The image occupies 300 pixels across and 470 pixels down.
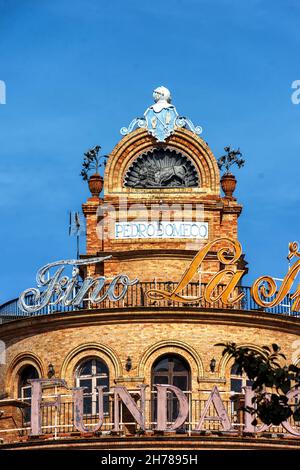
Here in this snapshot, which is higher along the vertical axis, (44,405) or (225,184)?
(225,184)

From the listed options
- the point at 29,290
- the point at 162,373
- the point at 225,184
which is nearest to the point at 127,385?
the point at 162,373

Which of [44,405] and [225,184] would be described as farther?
[225,184]

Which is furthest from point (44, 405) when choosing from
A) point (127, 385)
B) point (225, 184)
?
point (225, 184)

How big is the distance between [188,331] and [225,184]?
10043 mm

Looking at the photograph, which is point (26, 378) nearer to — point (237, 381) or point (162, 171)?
point (237, 381)

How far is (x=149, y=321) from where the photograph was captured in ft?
256

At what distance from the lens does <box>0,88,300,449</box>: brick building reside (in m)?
76.2

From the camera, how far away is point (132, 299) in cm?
7975

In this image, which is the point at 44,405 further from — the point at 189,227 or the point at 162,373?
the point at 189,227

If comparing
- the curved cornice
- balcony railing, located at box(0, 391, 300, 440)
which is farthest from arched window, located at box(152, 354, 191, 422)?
the curved cornice

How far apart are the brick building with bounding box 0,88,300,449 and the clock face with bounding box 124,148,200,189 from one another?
5cm

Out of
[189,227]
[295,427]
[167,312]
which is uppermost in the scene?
[189,227]

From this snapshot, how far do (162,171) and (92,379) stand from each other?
458 inches

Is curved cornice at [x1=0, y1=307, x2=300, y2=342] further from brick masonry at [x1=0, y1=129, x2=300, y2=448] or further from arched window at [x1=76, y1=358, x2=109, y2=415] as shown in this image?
arched window at [x1=76, y1=358, x2=109, y2=415]
